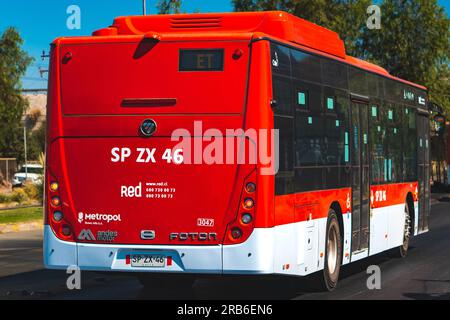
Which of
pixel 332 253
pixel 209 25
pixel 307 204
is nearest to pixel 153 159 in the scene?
pixel 209 25

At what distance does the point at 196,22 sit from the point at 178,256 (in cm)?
287

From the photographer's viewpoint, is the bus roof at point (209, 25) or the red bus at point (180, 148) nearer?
the red bus at point (180, 148)

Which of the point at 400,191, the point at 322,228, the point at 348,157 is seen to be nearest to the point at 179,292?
the point at 322,228

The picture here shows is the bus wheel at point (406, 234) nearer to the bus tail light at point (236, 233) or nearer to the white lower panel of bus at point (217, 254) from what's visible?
the white lower panel of bus at point (217, 254)

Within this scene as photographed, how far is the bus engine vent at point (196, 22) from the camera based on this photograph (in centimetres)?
1208

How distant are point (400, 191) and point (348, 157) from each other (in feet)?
13.1

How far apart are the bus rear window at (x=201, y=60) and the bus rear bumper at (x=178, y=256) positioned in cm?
194

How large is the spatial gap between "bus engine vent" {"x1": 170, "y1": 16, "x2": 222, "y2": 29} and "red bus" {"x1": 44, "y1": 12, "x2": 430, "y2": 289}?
0.02 m

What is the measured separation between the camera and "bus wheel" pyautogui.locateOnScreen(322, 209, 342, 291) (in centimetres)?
1352

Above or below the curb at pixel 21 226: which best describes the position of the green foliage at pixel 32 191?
above

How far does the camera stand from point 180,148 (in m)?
11.4

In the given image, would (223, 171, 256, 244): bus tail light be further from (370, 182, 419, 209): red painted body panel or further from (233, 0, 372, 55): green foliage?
(233, 0, 372, 55): green foliage

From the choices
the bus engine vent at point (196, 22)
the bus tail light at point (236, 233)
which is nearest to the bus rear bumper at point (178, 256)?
the bus tail light at point (236, 233)

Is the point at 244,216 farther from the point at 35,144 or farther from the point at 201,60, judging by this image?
the point at 35,144
